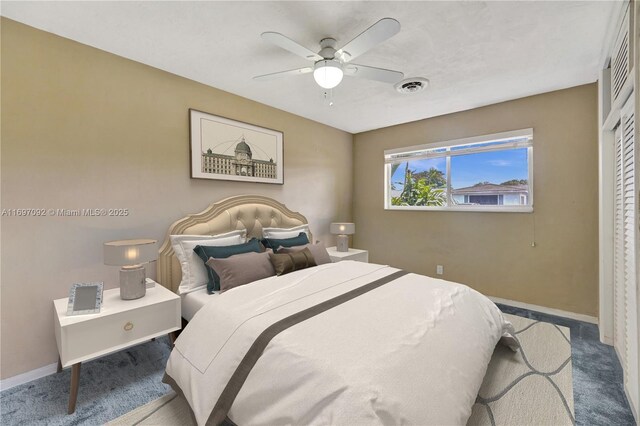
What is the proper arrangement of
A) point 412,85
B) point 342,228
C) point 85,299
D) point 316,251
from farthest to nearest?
point 342,228, point 316,251, point 412,85, point 85,299

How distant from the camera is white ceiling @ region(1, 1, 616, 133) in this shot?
6.06 feet

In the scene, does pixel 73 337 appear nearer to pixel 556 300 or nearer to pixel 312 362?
pixel 312 362

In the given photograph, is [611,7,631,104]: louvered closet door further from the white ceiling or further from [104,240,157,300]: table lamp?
[104,240,157,300]: table lamp

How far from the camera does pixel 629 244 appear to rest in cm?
194

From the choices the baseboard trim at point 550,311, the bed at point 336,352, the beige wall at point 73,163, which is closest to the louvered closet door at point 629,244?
the bed at point 336,352

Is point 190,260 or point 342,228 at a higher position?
point 342,228

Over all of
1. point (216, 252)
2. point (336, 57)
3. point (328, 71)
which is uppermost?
point (336, 57)

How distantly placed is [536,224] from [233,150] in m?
3.58

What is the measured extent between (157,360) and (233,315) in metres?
1.16

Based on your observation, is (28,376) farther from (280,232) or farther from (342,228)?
(342,228)

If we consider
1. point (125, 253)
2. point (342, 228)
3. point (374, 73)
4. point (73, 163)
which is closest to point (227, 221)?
point (125, 253)

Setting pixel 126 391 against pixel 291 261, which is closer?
pixel 126 391

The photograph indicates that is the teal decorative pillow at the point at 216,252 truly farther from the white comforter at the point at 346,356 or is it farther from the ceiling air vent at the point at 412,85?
the ceiling air vent at the point at 412,85

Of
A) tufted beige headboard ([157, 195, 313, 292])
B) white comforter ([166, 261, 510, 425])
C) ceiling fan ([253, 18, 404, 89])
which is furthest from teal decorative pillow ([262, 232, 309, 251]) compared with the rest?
ceiling fan ([253, 18, 404, 89])
